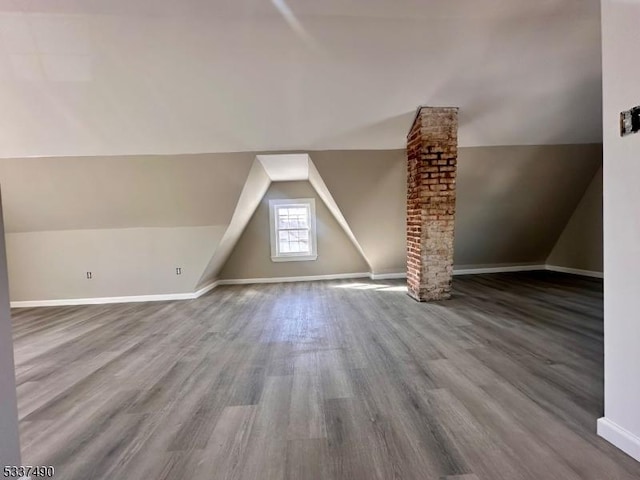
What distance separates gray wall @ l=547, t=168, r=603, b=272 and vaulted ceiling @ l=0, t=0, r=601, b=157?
5.62 ft

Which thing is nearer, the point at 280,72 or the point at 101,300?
the point at 280,72

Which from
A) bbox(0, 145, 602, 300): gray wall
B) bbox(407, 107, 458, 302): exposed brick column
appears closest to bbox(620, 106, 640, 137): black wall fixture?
bbox(407, 107, 458, 302): exposed brick column

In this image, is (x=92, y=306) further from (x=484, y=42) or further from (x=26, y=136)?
(x=484, y=42)

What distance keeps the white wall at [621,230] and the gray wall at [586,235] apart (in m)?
4.89

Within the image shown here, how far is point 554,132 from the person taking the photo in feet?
14.0

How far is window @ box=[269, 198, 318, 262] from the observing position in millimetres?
6121

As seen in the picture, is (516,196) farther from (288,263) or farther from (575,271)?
(288,263)

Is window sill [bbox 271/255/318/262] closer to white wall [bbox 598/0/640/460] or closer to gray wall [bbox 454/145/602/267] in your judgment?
gray wall [bbox 454/145/602/267]

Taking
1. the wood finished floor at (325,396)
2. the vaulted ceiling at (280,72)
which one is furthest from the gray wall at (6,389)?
the vaulted ceiling at (280,72)

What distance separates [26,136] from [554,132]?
692 centimetres

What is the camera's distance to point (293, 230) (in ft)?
20.3

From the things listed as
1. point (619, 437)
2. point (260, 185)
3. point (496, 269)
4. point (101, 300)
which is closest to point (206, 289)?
point (101, 300)

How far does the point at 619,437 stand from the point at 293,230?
5.29 m

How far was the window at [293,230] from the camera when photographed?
241 inches
